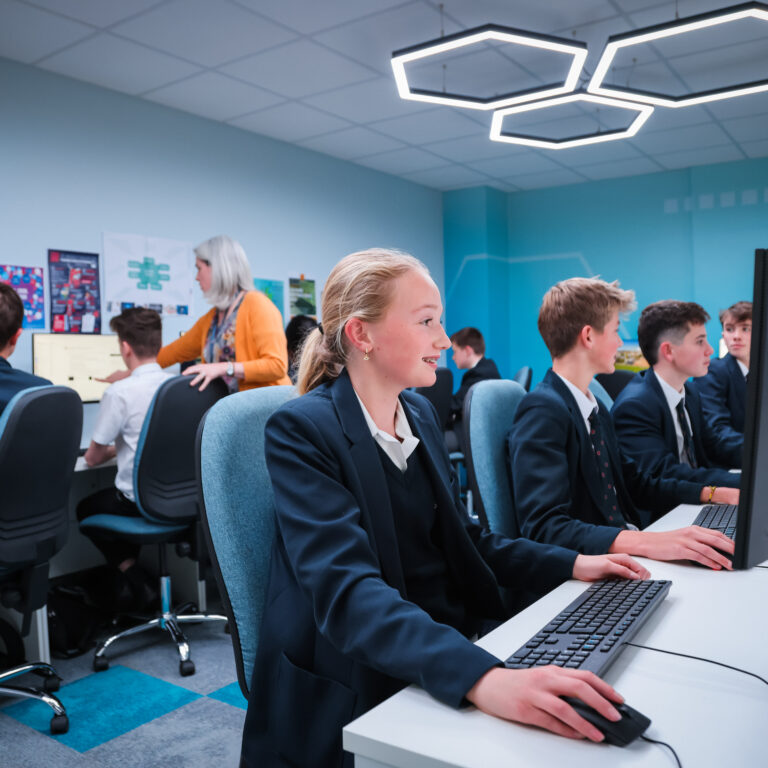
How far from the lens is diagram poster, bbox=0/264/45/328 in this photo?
3634 mm

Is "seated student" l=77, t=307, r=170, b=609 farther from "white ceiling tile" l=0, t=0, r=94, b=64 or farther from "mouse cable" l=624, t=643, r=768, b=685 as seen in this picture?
"mouse cable" l=624, t=643, r=768, b=685

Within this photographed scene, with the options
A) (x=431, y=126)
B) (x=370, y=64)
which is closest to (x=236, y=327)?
(x=370, y=64)

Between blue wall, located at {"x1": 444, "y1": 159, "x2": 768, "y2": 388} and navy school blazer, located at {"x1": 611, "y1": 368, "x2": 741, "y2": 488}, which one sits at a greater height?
blue wall, located at {"x1": 444, "y1": 159, "x2": 768, "y2": 388}

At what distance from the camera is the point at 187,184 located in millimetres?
4531

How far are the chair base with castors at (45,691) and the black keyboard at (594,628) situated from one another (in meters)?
1.73

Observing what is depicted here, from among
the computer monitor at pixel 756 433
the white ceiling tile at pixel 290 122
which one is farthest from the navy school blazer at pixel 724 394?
the white ceiling tile at pixel 290 122

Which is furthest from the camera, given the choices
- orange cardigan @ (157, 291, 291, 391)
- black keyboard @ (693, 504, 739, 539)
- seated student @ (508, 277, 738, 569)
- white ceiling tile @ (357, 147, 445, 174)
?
white ceiling tile @ (357, 147, 445, 174)

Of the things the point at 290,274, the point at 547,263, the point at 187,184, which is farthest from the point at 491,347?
the point at 187,184

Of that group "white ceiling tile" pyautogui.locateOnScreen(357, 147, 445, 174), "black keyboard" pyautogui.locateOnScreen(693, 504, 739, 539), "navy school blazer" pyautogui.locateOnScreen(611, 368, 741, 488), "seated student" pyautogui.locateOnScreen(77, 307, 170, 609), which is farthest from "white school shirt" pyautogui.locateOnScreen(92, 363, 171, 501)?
"white ceiling tile" pyautogui.locateOnScreen(357, 147, 445, 174)

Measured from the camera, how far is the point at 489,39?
11.1 feet

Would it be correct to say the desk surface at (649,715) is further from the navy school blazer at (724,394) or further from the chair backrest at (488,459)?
the navy school blazer at (724,394)

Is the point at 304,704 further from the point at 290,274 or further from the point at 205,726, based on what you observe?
the point at 290,274

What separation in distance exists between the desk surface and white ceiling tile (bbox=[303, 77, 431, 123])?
3.69 m

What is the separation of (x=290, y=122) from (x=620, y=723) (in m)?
4.63
